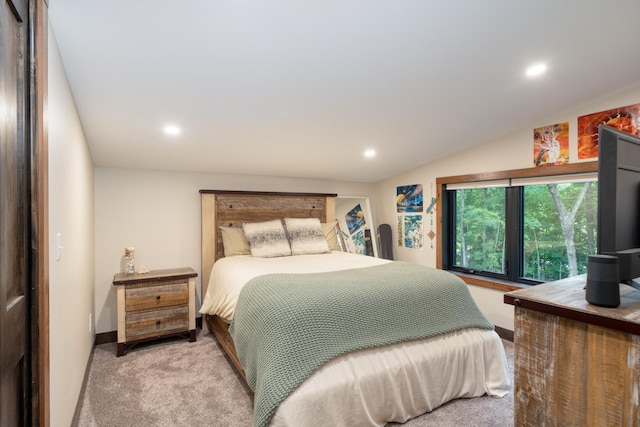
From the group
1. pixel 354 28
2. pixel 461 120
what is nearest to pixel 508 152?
pixel 461 120

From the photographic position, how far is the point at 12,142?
0.81 meters

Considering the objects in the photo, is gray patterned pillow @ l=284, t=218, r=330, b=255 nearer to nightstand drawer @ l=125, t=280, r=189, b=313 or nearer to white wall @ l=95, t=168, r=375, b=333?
white wall @ l=95, t=168, r=375, b=333

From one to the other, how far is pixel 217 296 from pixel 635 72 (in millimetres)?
3496

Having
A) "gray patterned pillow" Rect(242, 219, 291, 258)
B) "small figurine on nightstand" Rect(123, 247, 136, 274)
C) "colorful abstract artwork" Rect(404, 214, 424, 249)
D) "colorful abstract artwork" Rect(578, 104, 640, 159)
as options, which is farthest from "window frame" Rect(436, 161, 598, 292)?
"small figurine on nightstand" Rect(123, 247, 136, 274)

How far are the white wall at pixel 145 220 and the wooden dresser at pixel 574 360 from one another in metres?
3.10

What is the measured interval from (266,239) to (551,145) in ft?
9.21

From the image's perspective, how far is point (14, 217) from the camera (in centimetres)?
83

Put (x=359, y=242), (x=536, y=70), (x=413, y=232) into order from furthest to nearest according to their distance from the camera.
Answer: (x=359, y=242), (x=413, y=232), (x=536, y=70)

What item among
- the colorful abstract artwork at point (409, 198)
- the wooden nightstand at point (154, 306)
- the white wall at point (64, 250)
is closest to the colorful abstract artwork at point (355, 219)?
the colorful abstract artwork at point (409, 198)

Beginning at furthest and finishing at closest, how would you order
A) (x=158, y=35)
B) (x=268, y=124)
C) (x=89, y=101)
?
(x=268, y=124)
(x=89, y=101)
(x=158, y=35)

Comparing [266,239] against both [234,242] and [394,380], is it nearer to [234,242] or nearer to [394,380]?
→ [234,242]

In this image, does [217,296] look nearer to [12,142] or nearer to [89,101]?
[89,101]

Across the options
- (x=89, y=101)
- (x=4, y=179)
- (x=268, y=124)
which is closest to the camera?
(x=4, y=179)

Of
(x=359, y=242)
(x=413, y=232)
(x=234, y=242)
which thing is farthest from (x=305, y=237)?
(x=413, y=232)
